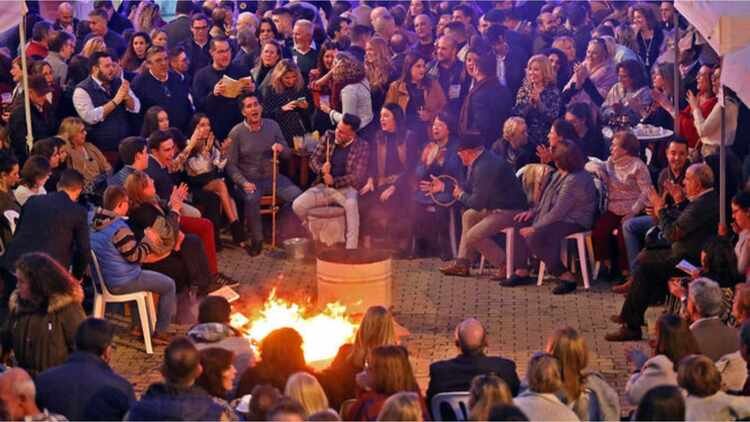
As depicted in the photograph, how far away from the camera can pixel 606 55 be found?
14.8m

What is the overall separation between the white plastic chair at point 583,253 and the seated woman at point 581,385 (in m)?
4.56

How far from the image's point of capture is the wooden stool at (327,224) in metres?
13.2

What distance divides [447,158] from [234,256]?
2.15 m

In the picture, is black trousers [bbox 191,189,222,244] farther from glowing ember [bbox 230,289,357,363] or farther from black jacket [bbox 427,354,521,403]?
black jacket [bbox 427,354,521,403]

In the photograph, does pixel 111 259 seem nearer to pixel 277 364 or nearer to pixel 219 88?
pixel 277 364

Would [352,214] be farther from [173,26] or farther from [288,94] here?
[173,26]

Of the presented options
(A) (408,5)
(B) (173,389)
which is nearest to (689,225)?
(B) (173,389)

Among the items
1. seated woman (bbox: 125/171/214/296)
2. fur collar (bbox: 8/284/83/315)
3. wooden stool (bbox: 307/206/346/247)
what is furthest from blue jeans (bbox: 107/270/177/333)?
wooden stool (bbox: 307/206/346/247)

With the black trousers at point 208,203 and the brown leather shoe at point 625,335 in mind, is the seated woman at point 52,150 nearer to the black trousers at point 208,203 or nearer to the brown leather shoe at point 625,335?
the black trousers at point 208,203

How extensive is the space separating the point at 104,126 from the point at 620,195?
15.4 ft

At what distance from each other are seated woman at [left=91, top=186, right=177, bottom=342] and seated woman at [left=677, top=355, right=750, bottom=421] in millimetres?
4537

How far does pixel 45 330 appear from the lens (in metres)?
8.58

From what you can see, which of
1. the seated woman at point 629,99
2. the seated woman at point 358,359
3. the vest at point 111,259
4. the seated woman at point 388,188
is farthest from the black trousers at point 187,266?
the seated woman at point 629,99

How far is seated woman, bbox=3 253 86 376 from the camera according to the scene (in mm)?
8555
